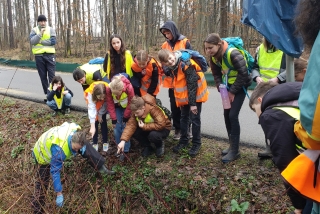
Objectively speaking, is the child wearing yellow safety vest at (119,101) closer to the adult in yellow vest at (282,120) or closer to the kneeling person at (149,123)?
the kneeling person at (149,123)

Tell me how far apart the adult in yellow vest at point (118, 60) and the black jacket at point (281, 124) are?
3222mm

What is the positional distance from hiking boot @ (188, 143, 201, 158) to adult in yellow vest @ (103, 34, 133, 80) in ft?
5.06

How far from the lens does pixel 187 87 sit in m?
4.28

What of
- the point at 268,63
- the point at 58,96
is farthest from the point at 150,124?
the point at 58,96

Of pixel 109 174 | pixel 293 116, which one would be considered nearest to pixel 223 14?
pixel 109 174

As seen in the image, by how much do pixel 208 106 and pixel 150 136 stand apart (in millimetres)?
2749

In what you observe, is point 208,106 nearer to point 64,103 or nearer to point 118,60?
point 118,60

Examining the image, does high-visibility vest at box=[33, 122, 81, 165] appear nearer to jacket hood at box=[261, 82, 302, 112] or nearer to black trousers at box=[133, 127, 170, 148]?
black trousers at box=[133, 127, 170, 148]

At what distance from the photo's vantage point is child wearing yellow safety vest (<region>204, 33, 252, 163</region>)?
149 inches

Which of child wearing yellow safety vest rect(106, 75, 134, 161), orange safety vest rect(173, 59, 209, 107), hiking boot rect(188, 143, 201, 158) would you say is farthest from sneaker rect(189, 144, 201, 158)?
child wearing yellow safety vest rect(106, 75, 134, 161)

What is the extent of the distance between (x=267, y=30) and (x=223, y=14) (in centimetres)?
512

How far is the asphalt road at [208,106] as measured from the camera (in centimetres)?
515

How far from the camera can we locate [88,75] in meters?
5.22

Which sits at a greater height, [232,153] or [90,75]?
[90,75]
